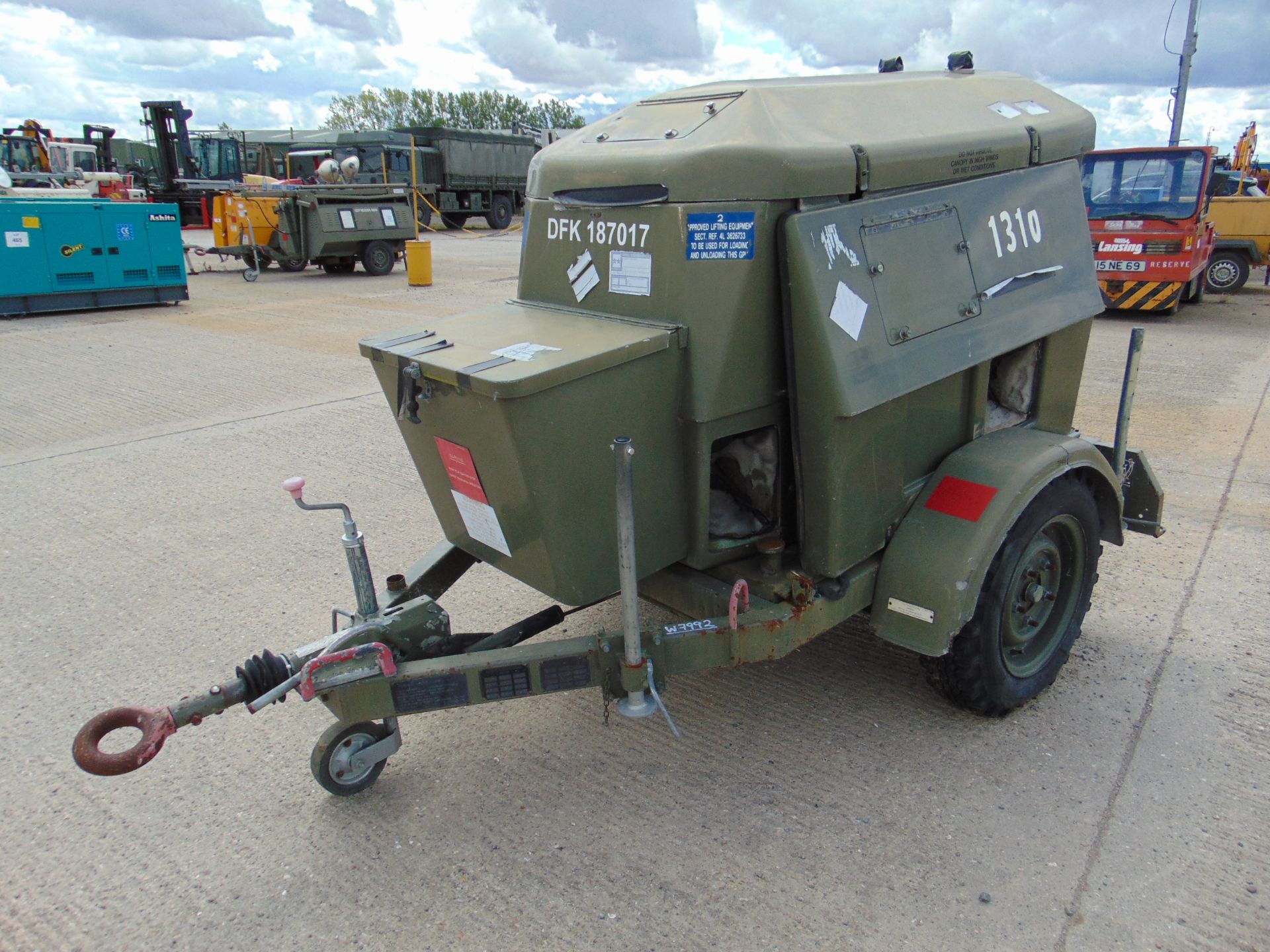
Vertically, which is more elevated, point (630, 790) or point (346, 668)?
point (346, 668)

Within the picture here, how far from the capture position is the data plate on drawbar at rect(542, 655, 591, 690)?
2.59 metres

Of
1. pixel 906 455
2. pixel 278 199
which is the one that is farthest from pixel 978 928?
pixel 278 199

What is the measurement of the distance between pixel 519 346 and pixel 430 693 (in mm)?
995

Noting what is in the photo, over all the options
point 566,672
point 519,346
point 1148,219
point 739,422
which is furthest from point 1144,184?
point 566,672

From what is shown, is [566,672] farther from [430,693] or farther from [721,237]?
[721,237]

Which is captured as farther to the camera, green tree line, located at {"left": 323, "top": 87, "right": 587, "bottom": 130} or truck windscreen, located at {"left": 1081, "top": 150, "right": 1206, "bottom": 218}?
green tree line, located at {"left": 323, "top": 87, "right": 587, "bottom": 130}

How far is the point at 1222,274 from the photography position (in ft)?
43.6

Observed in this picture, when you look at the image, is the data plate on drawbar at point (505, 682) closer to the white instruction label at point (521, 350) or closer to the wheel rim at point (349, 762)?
the wheel rim at point (349, 762)

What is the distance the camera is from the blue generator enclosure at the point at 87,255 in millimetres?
11289

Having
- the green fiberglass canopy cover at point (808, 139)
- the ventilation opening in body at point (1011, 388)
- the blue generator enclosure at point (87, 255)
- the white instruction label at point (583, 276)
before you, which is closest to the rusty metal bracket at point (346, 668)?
the white instruction label at point (583, 276)

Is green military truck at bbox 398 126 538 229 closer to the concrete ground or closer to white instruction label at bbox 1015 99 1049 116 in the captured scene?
the concrete ground

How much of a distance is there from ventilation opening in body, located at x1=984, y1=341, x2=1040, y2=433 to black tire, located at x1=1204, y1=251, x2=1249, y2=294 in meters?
12.0

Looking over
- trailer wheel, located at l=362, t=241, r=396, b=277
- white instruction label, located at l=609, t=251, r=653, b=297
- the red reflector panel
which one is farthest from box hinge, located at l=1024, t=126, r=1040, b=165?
trailer wheel, located at l=362, t=241, r=396, b=277

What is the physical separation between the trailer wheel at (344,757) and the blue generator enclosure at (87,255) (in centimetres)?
1114
